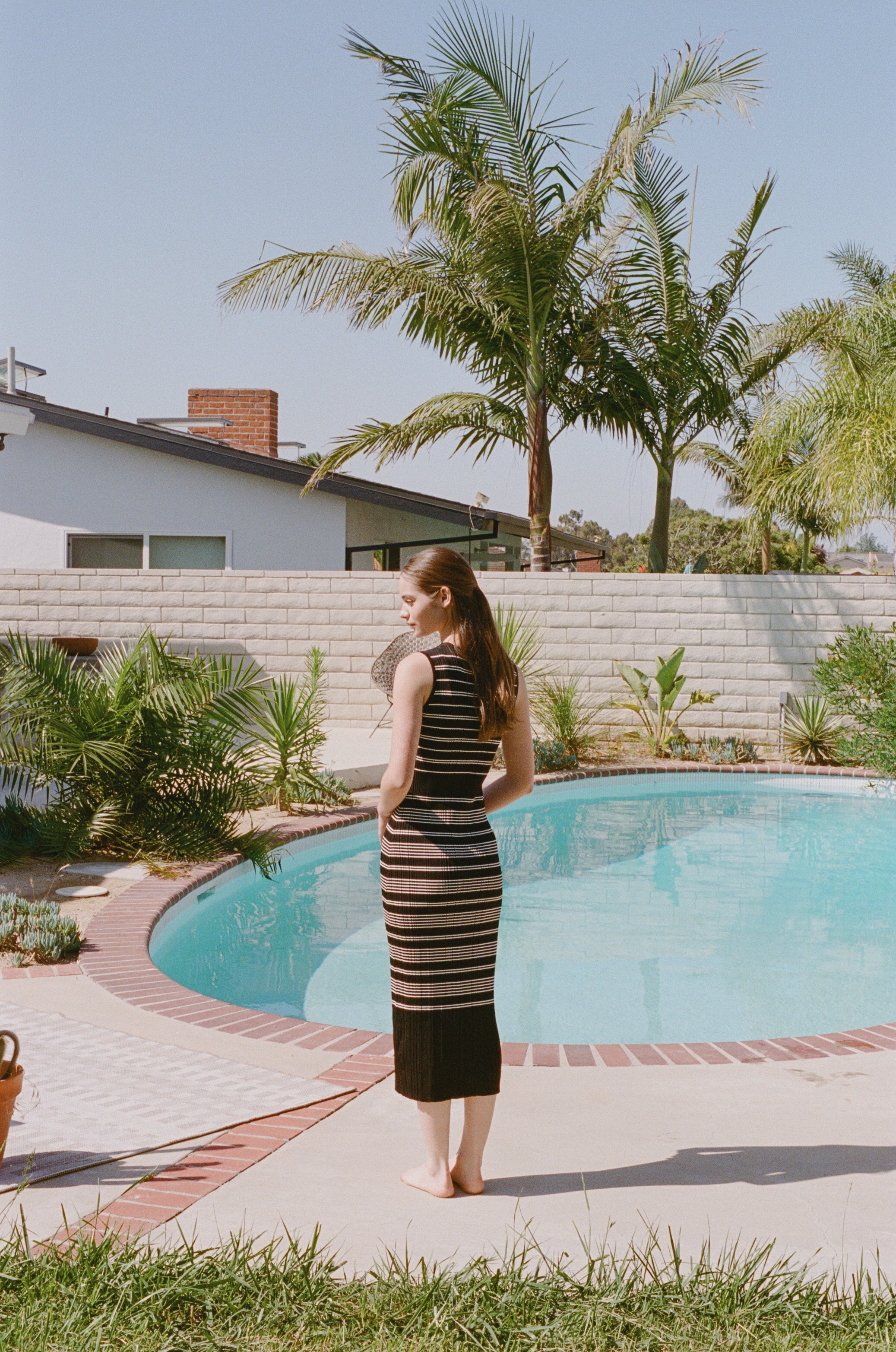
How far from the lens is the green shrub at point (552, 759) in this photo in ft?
42.6

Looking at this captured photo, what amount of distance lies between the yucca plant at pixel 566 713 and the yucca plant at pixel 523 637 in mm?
227

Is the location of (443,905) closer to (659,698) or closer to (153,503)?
(659,698)

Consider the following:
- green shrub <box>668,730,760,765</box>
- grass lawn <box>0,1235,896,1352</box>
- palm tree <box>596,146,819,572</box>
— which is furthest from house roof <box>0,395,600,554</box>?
grass lawn <box>0,1235,896,1352</box>

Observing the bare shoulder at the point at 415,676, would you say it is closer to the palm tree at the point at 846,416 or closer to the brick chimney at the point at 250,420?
the palm tree at the point at 846,416

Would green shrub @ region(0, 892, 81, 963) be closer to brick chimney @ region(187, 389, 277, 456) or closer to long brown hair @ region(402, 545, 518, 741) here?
long brown hair @ region(402, 545, 518, 741)

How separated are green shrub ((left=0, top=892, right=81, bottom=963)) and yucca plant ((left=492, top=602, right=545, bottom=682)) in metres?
7.64

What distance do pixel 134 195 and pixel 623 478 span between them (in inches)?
291

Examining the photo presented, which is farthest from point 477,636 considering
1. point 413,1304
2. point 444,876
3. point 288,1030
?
point 288,1030

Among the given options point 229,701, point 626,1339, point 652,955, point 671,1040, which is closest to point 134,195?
point 229,701

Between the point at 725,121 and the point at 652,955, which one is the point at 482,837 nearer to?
the point at 652,955

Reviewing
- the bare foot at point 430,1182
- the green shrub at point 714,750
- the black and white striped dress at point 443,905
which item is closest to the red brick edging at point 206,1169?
the bare foot at point 430,1182

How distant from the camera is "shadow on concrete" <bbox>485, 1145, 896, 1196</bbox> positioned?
3.32 metres

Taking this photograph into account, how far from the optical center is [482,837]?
10.9 feet

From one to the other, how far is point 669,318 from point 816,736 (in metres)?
5.43
